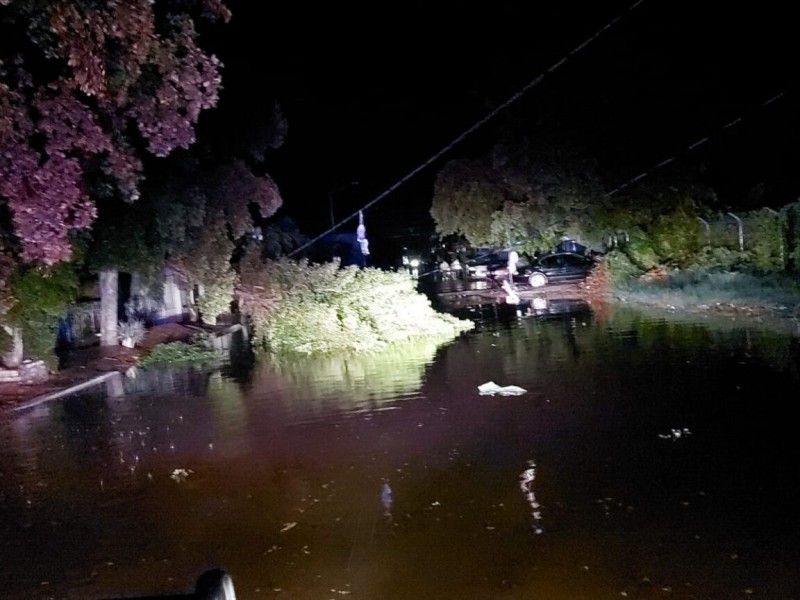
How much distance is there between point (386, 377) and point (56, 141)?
297 inches

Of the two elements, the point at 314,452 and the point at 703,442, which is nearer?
the point at 703,442

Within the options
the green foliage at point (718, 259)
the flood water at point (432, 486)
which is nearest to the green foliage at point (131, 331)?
the flood water at point (432, 486)

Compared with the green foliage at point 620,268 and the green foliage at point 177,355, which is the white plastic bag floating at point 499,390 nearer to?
the green foliage at point 177,355

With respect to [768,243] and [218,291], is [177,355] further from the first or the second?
[768,243]

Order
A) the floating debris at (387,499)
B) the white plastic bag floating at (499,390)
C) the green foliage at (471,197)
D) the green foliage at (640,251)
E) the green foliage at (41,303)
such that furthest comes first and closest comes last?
the green foliage at (471,197) < the green foliage at (640,251) < the green foliage at (41,303) < the white plastic bag floating at (499,390) < the floating debris at (387,499)

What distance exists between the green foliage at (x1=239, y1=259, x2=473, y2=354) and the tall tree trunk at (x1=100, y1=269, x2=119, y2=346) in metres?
3.27

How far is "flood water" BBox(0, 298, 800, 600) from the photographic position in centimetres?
614

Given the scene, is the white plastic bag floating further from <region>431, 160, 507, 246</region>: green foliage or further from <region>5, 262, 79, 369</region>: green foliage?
<region>431, 160, 507, 246</region>: green foliage

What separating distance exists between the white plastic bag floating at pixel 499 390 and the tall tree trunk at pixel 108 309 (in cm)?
1209

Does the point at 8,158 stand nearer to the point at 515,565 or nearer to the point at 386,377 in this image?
the point at 515,565

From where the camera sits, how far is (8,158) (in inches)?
317

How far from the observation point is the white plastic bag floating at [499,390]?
12276 millimetres

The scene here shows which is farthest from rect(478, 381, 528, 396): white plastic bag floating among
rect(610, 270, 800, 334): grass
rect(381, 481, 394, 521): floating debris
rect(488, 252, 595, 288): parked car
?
rect(488, 252, 595, 288): parked car

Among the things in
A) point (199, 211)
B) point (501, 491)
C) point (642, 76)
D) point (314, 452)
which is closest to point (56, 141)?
point (314, 452)
